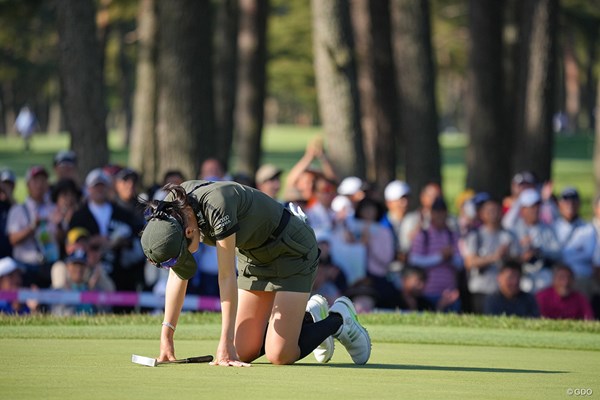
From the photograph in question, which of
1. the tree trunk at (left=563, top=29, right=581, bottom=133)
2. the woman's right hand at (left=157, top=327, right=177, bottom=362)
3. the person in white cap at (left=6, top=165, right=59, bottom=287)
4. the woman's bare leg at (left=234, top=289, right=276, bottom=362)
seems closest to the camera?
the woman's right hand at (left=157, top=327, right=177, bottom=362)

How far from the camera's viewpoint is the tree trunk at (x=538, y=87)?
2436cm

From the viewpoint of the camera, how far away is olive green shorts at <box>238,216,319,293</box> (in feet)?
28.0

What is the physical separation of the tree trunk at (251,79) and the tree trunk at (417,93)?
4086mm

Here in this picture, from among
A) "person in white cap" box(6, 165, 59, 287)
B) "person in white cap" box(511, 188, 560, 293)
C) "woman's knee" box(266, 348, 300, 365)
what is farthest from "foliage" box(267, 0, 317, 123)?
"woman's knee" box(266, 348, 300, 365)

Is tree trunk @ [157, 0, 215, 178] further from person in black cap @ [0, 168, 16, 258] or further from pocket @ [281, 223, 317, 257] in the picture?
pocket @ [281, 223, 317, 257]

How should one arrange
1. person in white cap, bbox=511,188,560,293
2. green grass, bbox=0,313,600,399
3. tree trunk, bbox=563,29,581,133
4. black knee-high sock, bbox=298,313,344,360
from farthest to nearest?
tree trunk, bbox=563,29,581,133, person in white cap, bbox=511,188,560,293, black knee-high sock, bbox=298,313,344,360, green grass, bbox=0,313,600,399

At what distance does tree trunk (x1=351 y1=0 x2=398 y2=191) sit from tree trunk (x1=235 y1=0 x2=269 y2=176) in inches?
88.1

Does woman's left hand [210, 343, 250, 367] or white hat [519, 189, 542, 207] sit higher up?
white hat [519, 189, 542, 207]

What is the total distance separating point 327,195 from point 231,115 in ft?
50.5

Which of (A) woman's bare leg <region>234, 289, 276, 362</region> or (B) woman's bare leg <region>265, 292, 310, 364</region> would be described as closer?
(B) woman's bare leg <region>265, 292, 310, 364</region>

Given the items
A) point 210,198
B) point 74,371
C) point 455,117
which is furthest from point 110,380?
point 455,117

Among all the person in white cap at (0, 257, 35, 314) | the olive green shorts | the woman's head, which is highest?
the woman's head

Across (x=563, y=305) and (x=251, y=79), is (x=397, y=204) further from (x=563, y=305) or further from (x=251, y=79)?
(x=251, y=79)

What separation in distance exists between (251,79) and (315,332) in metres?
19.1
